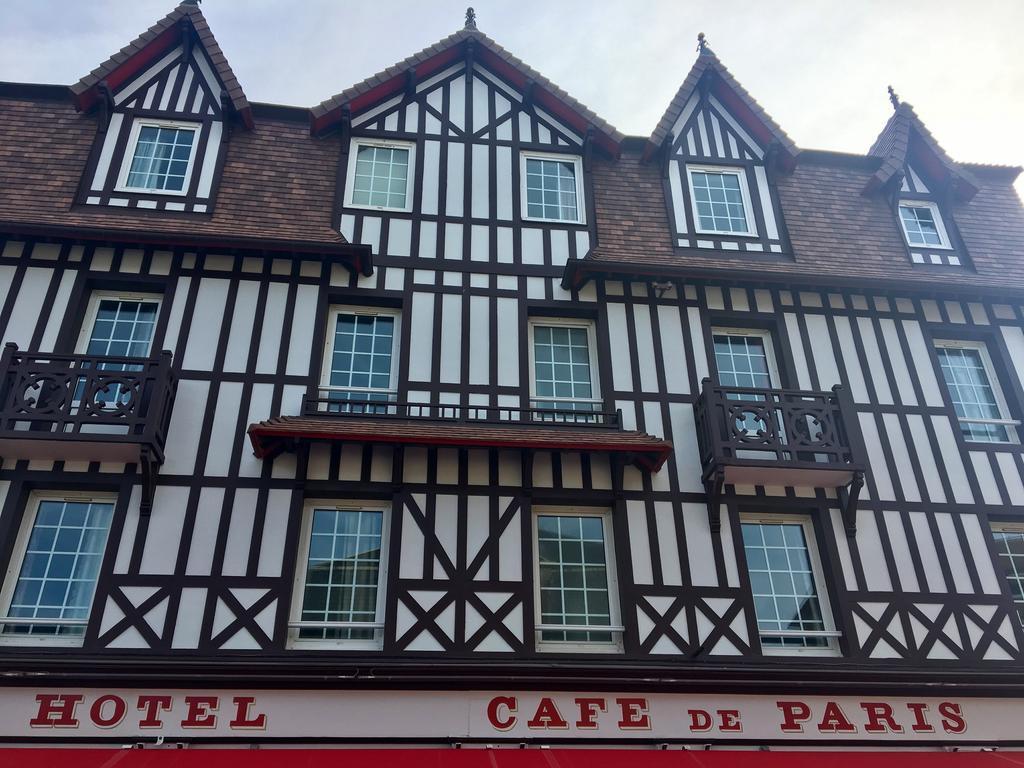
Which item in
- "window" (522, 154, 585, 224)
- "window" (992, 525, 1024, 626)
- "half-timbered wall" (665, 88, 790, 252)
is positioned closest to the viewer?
"window" (992, 525, 1024, 626)

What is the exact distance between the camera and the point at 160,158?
37.4 ft

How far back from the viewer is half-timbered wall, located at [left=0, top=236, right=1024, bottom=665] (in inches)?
333

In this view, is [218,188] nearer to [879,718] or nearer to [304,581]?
[304,581]

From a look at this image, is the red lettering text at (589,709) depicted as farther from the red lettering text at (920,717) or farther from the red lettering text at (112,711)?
the red lettering text at (112,711)

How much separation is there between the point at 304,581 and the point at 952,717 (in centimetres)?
733

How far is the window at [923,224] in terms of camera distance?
12.5 m

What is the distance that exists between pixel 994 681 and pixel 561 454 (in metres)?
5.46

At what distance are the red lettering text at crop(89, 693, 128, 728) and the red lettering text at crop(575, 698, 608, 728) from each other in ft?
15.0

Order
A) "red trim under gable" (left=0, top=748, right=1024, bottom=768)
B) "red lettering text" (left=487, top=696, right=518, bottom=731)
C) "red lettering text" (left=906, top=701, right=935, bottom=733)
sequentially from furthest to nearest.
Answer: "red lettering text" (left=906, top=701, right=935, bottom=733) < "red lettering text" (left=487, top=696, right=518, bottom=731) < "red trim under gable" (left=0, top=748, right=1024, bottom=768)

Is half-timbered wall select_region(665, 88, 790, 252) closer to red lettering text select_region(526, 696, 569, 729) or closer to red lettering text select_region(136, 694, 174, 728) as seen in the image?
red lettering text select_region(526, 696, 569, 729)

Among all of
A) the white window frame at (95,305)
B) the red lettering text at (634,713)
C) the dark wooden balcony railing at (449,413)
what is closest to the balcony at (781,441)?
the dark wooden balcony railing at (449,413)

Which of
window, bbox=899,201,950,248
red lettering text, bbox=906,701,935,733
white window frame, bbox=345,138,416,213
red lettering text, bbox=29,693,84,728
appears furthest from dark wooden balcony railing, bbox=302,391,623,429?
window, bbox=899,201,950,248

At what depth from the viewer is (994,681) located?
8.56 metres

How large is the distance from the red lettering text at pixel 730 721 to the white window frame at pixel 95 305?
7966 mm
